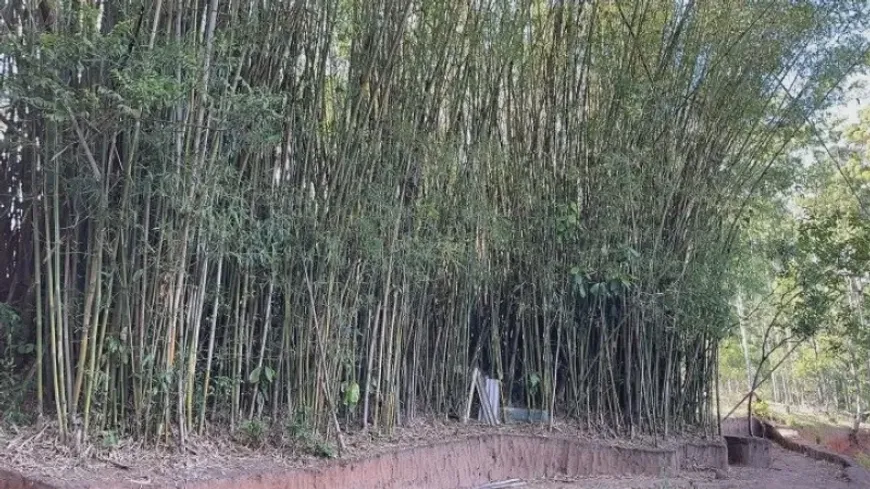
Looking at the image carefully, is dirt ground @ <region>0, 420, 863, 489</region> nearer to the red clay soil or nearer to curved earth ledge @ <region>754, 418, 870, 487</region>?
the red clay soil

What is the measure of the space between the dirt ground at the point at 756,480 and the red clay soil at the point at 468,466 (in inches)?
6.1

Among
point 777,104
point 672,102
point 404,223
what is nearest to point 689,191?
point 672,102

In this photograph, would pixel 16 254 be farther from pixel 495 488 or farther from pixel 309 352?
pixel 495 488

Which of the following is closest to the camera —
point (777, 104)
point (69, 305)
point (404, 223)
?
point (69, 305)

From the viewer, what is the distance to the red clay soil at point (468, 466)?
3064 millimetres

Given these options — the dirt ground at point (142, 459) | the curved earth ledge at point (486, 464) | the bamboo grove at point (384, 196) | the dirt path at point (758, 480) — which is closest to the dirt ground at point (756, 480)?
the dirt path at point (758, 480)

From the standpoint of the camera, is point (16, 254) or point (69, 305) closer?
point (69, 305)

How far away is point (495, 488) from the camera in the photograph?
446 cm

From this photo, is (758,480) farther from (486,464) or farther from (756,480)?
(486,464)

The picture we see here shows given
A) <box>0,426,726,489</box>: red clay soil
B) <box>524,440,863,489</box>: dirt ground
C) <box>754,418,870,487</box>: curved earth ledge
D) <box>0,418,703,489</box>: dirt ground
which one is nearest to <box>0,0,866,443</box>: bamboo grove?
<box>0,418,703,489</box>: dirt ground

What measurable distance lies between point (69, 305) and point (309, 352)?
4.02 feet

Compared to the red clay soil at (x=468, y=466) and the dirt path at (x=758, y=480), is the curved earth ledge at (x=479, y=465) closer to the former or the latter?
the red clay soil at (x=468, y=466)

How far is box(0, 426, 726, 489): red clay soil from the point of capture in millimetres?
3064

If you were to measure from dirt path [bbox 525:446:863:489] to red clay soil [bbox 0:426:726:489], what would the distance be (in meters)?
0.16
